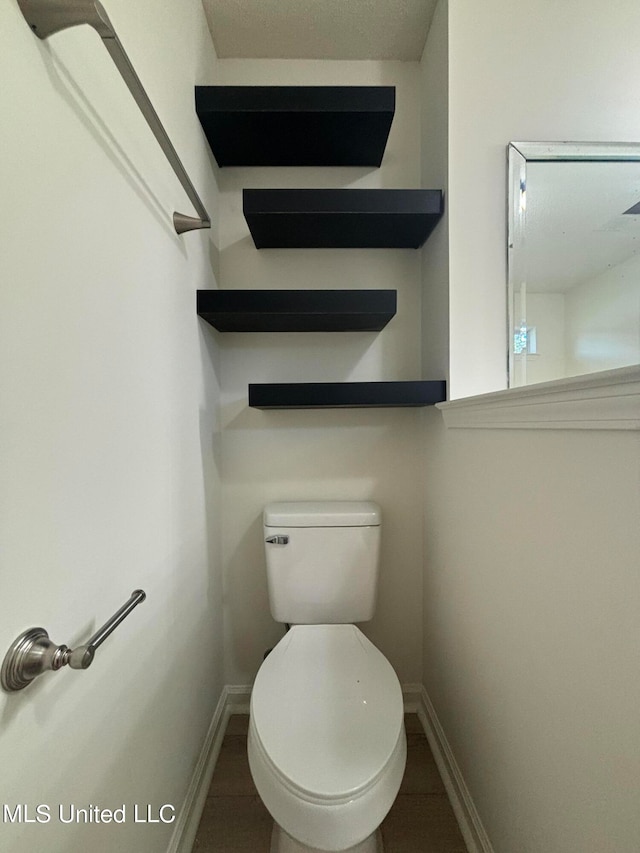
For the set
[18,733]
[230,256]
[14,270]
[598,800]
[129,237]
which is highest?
[230,256]

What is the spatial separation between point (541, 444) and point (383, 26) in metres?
1.44

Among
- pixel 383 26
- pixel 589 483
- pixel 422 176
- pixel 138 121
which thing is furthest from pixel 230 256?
pixel 589 483

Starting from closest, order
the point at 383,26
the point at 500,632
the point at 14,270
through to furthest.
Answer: the point at 14,270 → the point at 500,632 → the point at 383,26

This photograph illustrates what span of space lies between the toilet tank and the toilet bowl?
0.20 metres

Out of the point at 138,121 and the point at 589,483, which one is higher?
the point at 138,121

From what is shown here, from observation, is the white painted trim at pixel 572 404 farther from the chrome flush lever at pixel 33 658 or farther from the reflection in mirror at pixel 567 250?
the chrome flush lever at pixel 33 658

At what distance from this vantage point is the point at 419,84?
1.41 m

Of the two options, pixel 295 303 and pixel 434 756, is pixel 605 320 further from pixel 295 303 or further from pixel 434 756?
pixel 434 756

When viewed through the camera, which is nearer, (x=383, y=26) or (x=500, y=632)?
(x=500, y=632)

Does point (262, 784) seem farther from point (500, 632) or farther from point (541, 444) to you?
point (541, 444)

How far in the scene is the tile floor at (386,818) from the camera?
3.43 ft

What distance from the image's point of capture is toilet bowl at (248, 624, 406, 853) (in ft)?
2.42

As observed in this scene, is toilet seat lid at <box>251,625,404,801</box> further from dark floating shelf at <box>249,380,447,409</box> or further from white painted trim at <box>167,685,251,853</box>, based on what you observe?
dark floating shelf at <box>249,380,447,409</box>

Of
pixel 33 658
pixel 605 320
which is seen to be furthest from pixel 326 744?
pixel 605 320
